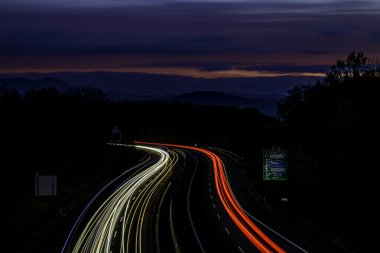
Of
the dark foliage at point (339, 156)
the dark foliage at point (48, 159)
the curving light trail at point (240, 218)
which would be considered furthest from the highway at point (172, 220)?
the dark foliage at point (339, 156)

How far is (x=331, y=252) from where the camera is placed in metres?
52.9

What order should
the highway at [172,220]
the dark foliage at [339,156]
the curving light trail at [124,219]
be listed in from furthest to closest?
the dark foliage at [339,156] → the highway at [172,220] → the curving light trail at [124,219]

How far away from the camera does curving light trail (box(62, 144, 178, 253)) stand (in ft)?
179

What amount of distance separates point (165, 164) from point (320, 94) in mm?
31711

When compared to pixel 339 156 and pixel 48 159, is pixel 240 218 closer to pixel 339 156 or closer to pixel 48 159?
pixel 339 156

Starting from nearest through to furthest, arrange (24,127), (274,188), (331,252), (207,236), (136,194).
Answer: (331,252), (207,236), (136,194), (274,188), (24,127)

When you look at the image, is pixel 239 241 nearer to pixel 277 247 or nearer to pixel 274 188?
pixel 277 247

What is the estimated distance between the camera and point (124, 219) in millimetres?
68750

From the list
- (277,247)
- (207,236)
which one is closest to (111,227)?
(207,236)

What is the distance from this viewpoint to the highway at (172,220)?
182ft

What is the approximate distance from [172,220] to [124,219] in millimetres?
5446

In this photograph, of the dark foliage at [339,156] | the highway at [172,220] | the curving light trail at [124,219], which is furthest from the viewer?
the dark foliage at [339,156]

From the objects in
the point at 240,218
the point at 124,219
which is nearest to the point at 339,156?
the point at 240,218

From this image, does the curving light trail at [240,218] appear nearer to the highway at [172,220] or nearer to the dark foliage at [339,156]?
the highway at [172,220]
